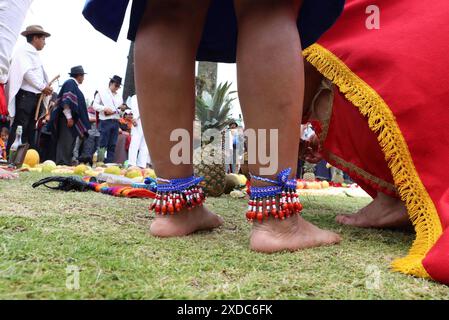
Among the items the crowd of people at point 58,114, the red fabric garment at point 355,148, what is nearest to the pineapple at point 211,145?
the red fabric garment at point 355,148

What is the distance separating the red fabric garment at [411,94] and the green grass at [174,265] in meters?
0.18

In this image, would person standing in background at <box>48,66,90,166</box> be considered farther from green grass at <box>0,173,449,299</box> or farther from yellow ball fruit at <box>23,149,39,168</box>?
green grass at <box>0,173,449,299</box>

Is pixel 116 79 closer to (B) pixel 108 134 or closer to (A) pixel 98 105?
(A) pixel 98 105

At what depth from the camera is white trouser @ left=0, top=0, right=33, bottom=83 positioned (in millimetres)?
2475

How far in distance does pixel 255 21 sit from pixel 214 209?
116 cm

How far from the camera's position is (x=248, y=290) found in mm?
787

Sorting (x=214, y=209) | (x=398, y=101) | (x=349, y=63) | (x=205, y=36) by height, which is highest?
(x=205, y=36)

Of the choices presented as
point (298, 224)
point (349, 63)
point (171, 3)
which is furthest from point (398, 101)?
point (171, 3)

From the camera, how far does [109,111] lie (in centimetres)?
830

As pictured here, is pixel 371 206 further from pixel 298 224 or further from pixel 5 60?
pixel 5 60

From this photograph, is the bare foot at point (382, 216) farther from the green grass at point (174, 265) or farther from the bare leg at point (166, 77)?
the bare leg at point (166, 77)

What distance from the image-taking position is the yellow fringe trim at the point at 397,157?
3.55ft

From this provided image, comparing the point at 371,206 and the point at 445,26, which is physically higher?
the point at 445,26

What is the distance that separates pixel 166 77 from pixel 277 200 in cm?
52
